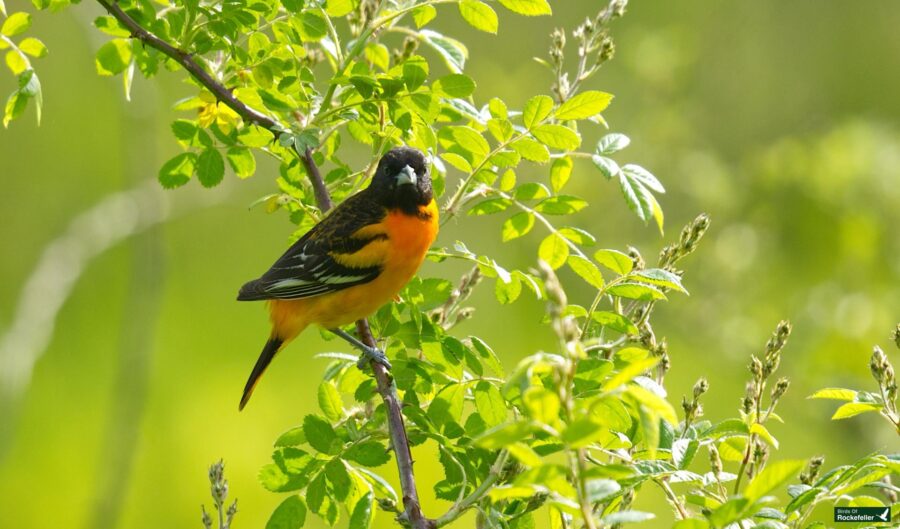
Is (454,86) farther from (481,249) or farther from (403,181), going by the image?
(481,249)

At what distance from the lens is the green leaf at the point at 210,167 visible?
98.4 inches

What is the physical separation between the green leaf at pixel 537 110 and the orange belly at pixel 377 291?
0.65 meters

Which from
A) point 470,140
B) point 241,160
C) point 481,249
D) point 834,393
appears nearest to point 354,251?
point 241,160

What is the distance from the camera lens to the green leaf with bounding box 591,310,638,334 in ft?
6.48

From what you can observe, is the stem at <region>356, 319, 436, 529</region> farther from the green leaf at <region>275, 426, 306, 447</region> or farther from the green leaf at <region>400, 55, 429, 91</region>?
the green leaf at <region>400, 55, 429, 91</region>

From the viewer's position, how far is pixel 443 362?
2.11 metres

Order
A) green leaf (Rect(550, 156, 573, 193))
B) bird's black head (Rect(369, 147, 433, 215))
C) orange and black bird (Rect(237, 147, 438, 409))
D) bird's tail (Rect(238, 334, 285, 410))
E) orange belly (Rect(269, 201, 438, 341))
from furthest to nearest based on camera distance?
bird's tail (Rect(238, 334, 285, 410))
bird's black head (Rect(369, 147, 433, 215))
orange and black bird (Rect(237, 147, 438, 409))
orange belly (Rect(269, 201, 438, 341))
green leaf (Rect(550, 156, 573, 193))

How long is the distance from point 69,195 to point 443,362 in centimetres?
601

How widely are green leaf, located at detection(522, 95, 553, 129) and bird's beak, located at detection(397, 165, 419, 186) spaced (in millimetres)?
972

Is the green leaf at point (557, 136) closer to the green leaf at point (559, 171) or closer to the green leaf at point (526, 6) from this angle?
the green leaf at point (559, 171)

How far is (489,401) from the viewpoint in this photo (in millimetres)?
2047

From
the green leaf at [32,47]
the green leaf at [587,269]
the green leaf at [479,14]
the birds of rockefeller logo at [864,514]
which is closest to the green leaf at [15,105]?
the green leaf at [32,47]

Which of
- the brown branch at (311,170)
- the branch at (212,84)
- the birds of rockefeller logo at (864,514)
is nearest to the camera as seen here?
the birds of rockefeller logo at (864,514)

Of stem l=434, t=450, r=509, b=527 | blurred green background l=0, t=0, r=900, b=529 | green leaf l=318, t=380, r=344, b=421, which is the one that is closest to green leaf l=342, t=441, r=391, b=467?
green leaf l=318, t=380, r=344, b=421
